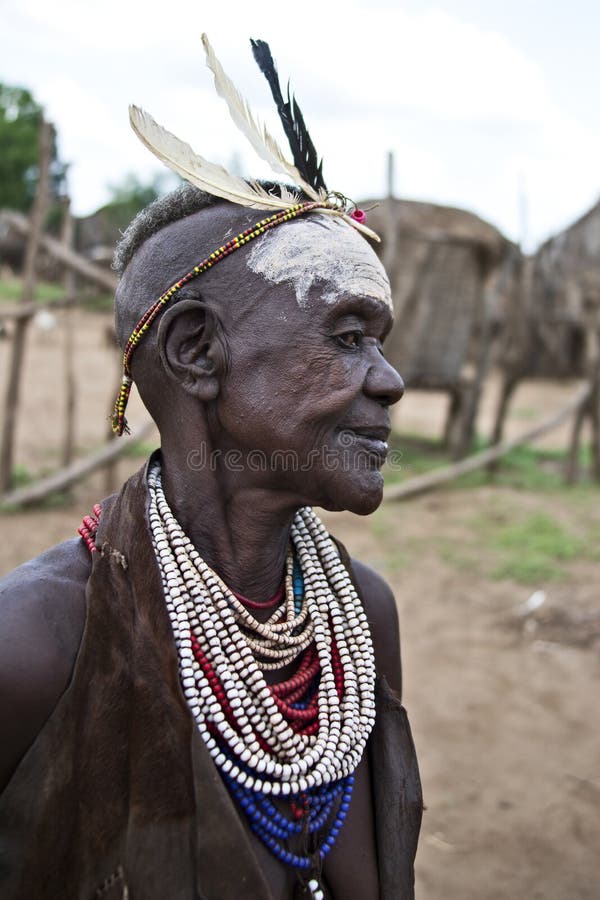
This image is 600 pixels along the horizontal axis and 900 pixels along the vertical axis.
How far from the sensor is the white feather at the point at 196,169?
1.52 metres

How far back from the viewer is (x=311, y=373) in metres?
1.48

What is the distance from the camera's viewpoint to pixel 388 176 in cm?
788

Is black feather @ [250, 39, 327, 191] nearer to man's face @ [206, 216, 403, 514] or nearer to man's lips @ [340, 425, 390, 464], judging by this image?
man's face @ [206, 216, 403, 514]

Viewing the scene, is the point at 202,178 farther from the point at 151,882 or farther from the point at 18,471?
the point at 18,471

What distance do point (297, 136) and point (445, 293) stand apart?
8.13 meters

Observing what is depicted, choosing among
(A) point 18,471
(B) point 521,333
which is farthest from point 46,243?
(B) point 521,333

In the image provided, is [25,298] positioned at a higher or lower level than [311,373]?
lower

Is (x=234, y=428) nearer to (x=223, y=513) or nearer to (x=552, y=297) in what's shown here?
(x=223, y=513)

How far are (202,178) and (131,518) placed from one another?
0.66 metres

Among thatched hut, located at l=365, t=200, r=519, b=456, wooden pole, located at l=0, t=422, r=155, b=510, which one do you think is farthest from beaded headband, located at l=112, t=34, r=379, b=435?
thatched hut, located at l=365, t=200, r=519, b=456

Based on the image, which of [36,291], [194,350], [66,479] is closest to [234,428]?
[194,350]

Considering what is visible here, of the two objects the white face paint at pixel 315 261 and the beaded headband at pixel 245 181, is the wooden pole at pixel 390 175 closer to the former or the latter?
the beaded headband at pixel 245 181

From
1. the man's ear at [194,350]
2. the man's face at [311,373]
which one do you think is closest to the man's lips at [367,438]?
the man's face at [311,373]

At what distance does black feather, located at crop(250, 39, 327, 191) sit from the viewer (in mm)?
1629
